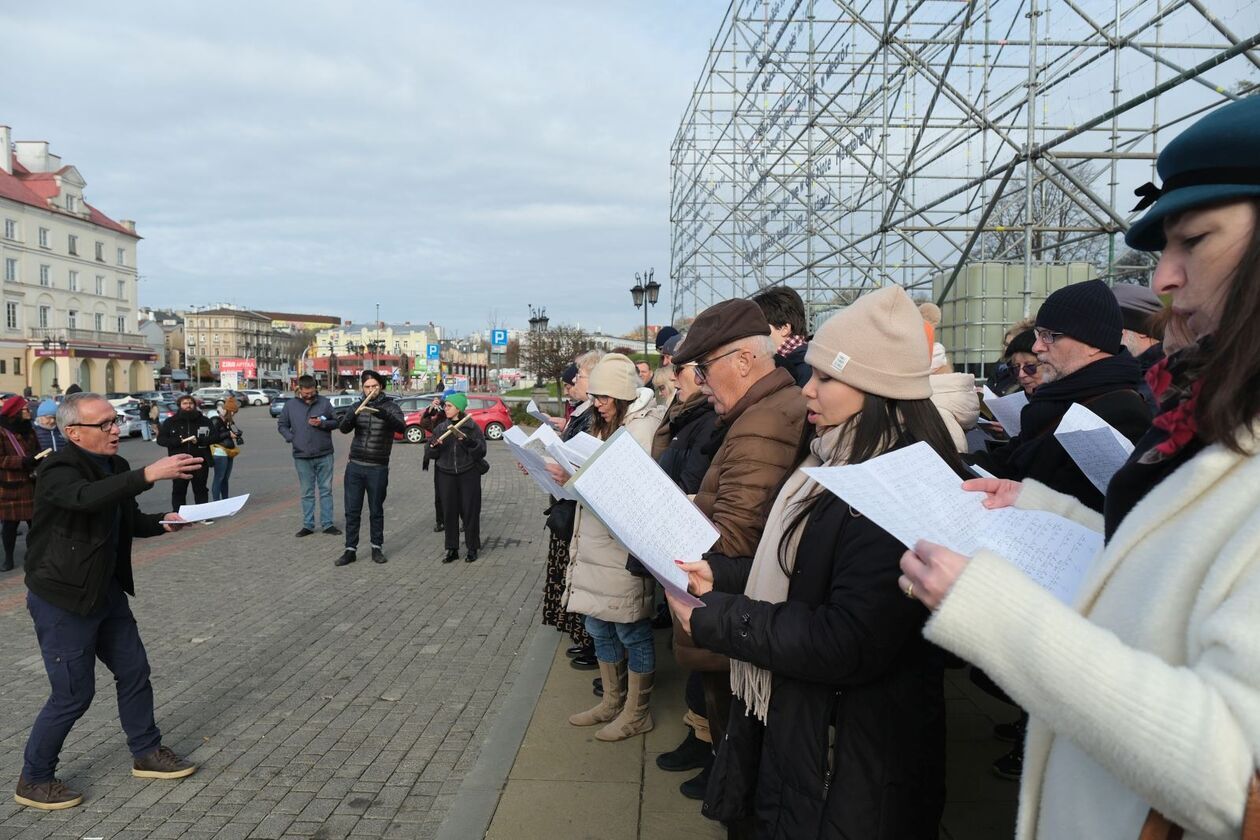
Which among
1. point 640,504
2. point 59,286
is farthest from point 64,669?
point 59,286

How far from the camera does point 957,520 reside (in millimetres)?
1640

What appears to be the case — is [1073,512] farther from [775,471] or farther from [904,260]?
[904,260]

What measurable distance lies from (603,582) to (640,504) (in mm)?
2032

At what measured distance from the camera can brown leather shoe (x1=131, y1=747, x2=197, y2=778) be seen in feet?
13.6

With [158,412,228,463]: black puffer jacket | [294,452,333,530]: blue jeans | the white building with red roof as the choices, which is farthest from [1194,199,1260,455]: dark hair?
the white building with red roof

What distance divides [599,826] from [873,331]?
2.48 m

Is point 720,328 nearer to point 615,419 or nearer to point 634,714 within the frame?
point 615,419

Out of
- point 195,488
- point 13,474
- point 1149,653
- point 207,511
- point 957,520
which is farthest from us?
point 195,488

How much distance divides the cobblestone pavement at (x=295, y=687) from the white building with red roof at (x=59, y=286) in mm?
60508

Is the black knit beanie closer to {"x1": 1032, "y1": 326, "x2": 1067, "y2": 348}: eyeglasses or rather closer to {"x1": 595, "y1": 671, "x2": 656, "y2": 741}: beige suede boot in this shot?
{"x1": 1032, "y1": 326, "x2": 1067, "y2": 348}: eyeglasses

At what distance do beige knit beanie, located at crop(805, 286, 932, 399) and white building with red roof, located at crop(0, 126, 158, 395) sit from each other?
67.8 meters

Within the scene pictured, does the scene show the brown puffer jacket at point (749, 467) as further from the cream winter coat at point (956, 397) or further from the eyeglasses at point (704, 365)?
the cream winter coat at point (956, 397)

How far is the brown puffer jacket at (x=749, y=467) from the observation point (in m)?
2.76

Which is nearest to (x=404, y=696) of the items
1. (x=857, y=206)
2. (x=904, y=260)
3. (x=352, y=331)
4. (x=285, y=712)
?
(x=285, y=712)
